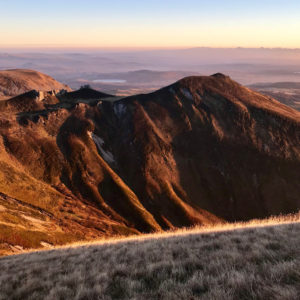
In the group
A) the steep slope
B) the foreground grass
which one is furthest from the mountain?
the foreground grass

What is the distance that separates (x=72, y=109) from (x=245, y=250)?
104359mm

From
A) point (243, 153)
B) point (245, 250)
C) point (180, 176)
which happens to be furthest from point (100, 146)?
point (245, 250)

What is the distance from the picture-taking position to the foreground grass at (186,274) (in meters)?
6.79

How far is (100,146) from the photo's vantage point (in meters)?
96.2

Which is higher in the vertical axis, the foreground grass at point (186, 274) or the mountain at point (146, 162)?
the foreground grass at point (186, 274)

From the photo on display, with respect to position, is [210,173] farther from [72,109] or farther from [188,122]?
[72,109]

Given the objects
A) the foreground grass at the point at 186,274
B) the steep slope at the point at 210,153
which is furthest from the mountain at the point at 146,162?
the foreground grass at the point at 186,274

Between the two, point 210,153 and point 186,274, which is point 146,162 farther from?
point 186,274

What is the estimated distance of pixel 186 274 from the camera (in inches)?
352

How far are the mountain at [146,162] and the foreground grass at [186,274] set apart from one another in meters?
38.2

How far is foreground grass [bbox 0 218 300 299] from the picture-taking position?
22.3 feet

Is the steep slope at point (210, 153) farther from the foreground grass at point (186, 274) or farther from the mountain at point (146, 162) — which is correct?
the foreground grass at point (186, 274)

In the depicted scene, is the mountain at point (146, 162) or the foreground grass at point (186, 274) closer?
the foreground grass at point (186, 274)

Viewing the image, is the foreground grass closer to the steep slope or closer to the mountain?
the mountain
